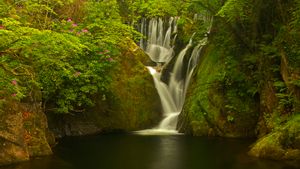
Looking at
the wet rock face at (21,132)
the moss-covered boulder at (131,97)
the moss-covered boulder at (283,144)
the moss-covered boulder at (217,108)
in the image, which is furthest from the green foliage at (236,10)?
the wet rock face at (21,132)

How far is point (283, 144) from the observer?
1348cm

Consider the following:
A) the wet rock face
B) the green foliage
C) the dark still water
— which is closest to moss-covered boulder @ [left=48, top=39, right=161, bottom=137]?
the dark still water

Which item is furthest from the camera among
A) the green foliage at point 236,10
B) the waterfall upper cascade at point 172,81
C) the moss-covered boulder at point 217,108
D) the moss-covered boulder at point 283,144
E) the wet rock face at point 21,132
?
the waterfall upper cascade at point 172,81

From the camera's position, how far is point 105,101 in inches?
859

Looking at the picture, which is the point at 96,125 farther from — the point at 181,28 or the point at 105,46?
the point at 181,28

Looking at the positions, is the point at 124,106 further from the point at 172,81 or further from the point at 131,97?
the point at 172,81

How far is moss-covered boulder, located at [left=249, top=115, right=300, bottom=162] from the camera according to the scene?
1305 centimetres

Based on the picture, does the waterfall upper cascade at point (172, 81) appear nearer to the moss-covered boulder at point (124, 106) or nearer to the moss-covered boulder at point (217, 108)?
the moss-covered boulder at point (124, 106)

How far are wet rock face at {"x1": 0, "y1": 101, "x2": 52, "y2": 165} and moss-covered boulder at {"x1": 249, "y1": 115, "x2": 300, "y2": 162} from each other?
7.93 metres

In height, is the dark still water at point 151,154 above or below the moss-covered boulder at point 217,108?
below

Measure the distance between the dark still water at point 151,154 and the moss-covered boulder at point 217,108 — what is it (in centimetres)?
129

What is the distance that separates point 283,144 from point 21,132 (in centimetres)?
925

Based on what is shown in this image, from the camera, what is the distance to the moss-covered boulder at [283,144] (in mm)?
13047

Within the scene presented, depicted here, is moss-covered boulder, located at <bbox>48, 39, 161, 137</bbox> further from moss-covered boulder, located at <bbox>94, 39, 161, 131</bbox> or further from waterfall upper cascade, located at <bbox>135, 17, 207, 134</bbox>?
waterfall upper cascade, located at <bbox>135, 17, 207, 134</bbox>
